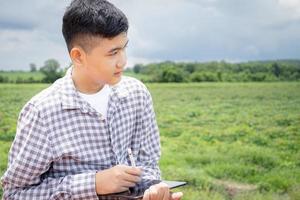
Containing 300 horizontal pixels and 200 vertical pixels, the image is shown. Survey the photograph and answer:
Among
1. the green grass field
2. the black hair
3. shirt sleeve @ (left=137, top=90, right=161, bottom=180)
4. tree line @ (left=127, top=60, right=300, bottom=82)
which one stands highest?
the black hair

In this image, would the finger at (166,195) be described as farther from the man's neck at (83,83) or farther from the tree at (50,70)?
the tree at (50,70)

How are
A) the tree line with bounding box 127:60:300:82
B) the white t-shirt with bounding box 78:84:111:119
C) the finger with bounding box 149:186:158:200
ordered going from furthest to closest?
the tree line with bounding box 127:60:300:82
the white t-shirt with bounding box 78:84:111:119
the finger with bounding box 149:186:158:200

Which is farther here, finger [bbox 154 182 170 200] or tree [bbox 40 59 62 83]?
tree [bbox 40 59 62 83]

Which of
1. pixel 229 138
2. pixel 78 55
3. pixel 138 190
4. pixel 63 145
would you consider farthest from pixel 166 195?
pixel 229 138

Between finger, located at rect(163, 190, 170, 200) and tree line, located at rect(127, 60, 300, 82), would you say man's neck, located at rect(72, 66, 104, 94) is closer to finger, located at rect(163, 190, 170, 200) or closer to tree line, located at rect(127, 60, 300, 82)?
finger, located at rect(163, 190, 170, 200)

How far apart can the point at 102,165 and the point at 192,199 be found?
5.45ft

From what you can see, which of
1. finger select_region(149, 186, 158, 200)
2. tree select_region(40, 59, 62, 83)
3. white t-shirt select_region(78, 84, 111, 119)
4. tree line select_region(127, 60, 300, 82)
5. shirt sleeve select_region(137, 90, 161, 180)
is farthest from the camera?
tree line select_region(127, 60, 300, 82)

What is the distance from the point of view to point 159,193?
1.28 metres

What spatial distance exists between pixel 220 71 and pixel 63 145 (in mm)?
5255

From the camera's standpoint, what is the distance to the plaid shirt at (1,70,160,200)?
4.53 feet

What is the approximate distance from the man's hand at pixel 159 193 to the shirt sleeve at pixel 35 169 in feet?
0.52

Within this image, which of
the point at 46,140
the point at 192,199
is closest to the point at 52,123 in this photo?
the point at 46,140

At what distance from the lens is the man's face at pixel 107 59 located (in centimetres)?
143

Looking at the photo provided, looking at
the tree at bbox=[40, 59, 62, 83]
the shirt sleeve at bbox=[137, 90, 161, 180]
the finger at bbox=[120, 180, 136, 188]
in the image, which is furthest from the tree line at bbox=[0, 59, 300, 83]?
the finger at bbox=[120, 180, 136, 188]
